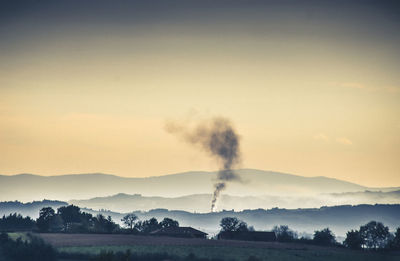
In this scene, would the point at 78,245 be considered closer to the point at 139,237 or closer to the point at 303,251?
the point at 139,237

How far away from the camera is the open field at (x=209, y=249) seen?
15750 cm

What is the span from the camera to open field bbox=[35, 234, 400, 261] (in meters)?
158

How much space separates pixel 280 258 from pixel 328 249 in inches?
1168

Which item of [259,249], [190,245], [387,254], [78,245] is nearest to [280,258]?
[259,249]

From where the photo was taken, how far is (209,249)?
16438 centimetres

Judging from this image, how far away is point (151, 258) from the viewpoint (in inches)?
5901

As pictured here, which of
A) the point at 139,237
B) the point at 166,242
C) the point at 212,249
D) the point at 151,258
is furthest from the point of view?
the point at 139,237

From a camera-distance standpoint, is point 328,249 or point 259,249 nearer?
point 259,249

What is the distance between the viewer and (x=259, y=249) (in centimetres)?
16862

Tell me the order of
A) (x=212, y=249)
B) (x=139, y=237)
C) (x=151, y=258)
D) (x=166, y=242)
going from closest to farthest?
(x=151, y=258)
(x=212, y=249)
(x=166, y=242)
(x=139, y=237)

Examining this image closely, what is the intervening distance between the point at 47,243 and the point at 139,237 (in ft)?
104

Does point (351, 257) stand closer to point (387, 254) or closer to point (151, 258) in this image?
point (387, 254)

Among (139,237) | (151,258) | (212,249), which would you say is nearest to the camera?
(151,258)

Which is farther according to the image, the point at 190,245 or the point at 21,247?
the point at 190,245
